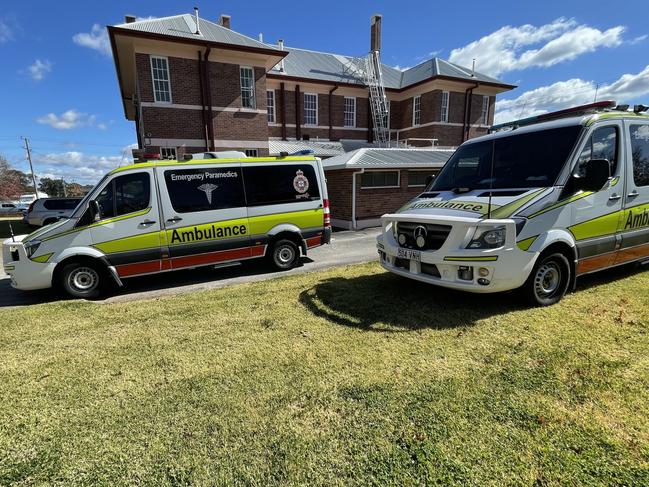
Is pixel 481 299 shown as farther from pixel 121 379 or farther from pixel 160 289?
pixel 160 289

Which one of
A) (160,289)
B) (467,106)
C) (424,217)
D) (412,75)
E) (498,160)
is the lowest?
(160,289)

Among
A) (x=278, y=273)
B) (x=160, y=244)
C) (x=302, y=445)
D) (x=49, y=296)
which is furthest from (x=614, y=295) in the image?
(x=49, y=296)

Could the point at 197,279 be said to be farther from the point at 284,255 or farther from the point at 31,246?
the point at 31,246

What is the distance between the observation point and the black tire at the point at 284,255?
768cm

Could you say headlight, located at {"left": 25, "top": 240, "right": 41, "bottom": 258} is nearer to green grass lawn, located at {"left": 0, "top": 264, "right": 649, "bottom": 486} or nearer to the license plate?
green grass lawn, located at {"left": 0, "top": 264, "right": 649, "bottom": 486}

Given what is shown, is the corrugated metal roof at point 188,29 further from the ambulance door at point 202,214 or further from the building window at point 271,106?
the ambulance door at point 202,214

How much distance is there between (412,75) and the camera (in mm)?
26875

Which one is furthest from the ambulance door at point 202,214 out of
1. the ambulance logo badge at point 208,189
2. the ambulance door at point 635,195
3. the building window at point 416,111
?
the building window at point 416,111

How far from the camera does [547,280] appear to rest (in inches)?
184

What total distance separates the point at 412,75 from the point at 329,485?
1158 inches

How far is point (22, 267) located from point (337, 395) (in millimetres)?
5878

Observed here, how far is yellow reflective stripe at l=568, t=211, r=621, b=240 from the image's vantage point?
4.61m

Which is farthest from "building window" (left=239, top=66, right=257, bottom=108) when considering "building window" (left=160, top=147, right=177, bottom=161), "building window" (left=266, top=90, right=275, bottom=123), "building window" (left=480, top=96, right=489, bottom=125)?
"building window" (left=480, top=96, right=489, bottom=125)

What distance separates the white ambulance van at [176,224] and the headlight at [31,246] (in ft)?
0.05
